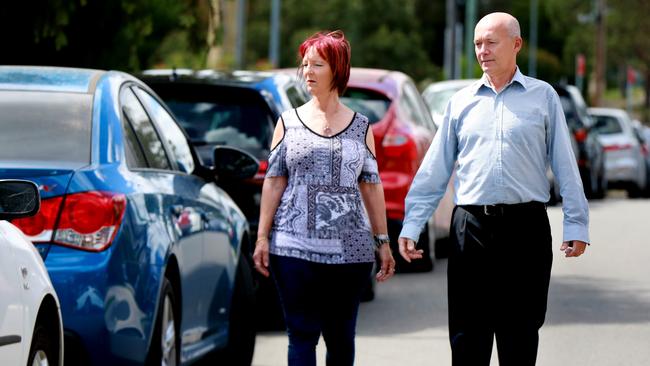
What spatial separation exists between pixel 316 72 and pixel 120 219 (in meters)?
0.99

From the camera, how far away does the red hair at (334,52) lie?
6895mm

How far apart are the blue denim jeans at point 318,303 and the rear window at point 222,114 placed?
426cm

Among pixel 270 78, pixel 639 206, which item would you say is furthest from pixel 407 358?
pixel 639 206

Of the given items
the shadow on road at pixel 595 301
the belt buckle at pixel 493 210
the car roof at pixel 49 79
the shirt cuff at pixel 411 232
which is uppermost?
the car roof at pixel 49 79

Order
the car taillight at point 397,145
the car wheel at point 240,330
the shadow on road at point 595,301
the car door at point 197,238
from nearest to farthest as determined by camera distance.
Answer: the car door at point 197,238 < the car wheel at point 240,330 < the shadow on road at point 595,301 < the car taillight at point 397,145

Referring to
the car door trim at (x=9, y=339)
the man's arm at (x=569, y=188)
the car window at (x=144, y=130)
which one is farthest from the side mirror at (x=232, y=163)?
the car door trim at (x=9, y=339)

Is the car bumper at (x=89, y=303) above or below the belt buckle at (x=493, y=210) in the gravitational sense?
below

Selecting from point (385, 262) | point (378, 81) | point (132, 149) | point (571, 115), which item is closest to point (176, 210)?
point (132, 149)

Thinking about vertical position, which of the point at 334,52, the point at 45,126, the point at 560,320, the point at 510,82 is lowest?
the point at 560,320

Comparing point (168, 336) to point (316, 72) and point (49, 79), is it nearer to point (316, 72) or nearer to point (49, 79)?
point (49, 79)

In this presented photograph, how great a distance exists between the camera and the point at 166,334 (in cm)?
764

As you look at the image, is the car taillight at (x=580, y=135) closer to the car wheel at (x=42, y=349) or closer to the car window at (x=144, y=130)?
the car window at (x=144, y=130)

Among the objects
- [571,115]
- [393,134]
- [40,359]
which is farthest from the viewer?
[571,115]

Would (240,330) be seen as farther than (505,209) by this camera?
Yes
